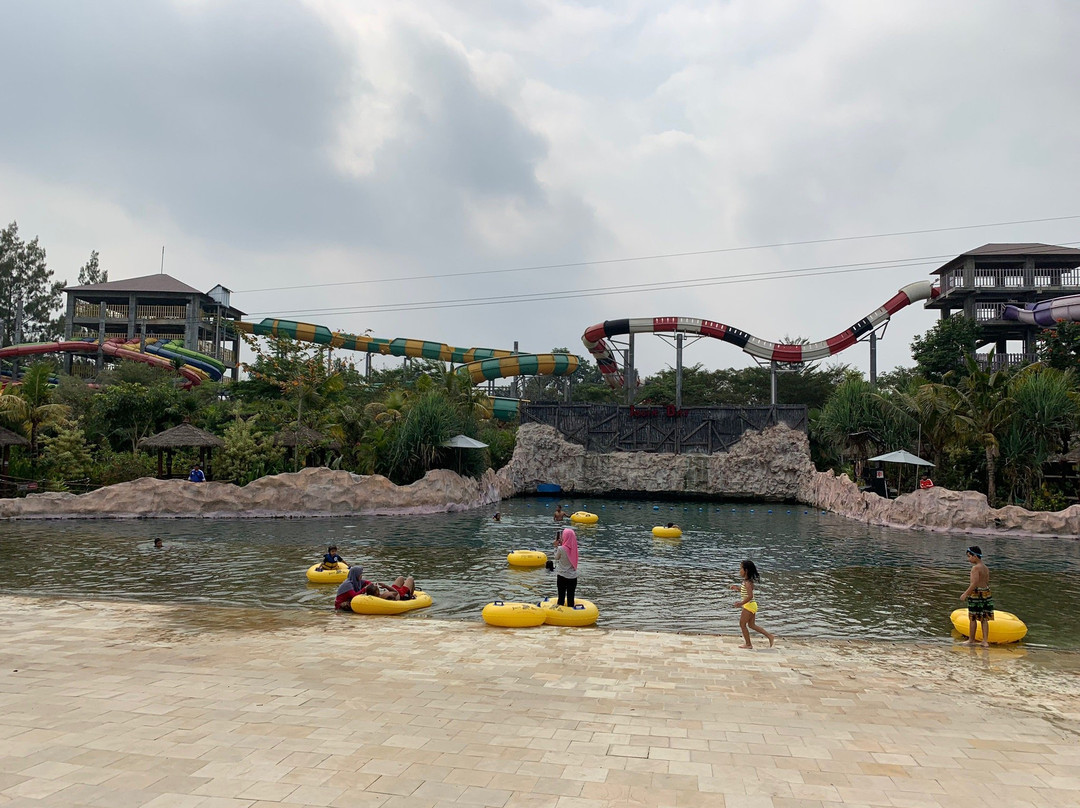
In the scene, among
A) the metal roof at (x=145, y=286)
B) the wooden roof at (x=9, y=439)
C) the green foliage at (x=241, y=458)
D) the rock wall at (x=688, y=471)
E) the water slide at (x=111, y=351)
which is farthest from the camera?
the metal roof at (x=145, y=286)

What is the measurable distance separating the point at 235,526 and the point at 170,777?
765 inches

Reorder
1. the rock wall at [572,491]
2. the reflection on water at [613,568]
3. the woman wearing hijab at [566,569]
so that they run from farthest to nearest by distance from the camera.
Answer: the rock wall at [572,491], the reflection on water at [613,568], the woman wearing hijab at [566,569]

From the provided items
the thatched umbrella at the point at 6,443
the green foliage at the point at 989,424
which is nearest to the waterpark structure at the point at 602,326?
the green foliage at the point at 989,424

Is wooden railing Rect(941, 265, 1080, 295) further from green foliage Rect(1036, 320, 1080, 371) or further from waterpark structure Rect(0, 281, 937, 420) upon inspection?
green foliage Rect(1036, 320, 1080, 371)

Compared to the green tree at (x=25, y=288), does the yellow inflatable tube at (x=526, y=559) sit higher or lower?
lower

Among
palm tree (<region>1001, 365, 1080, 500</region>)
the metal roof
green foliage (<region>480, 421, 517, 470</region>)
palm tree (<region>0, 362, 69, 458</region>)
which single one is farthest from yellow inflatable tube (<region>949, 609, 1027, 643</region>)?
the metal roof

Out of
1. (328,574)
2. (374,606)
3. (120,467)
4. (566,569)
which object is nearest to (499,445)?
(120,467)

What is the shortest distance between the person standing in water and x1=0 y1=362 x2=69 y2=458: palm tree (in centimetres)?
3000

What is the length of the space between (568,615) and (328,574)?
18.7 feet

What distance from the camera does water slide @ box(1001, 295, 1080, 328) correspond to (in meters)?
37.7

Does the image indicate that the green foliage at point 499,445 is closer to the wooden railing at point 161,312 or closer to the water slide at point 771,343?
the water slide at point 771,343

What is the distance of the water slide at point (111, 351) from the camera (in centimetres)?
4781

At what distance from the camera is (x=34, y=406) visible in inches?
1078

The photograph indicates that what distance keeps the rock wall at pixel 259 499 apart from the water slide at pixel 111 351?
24.7 meters
